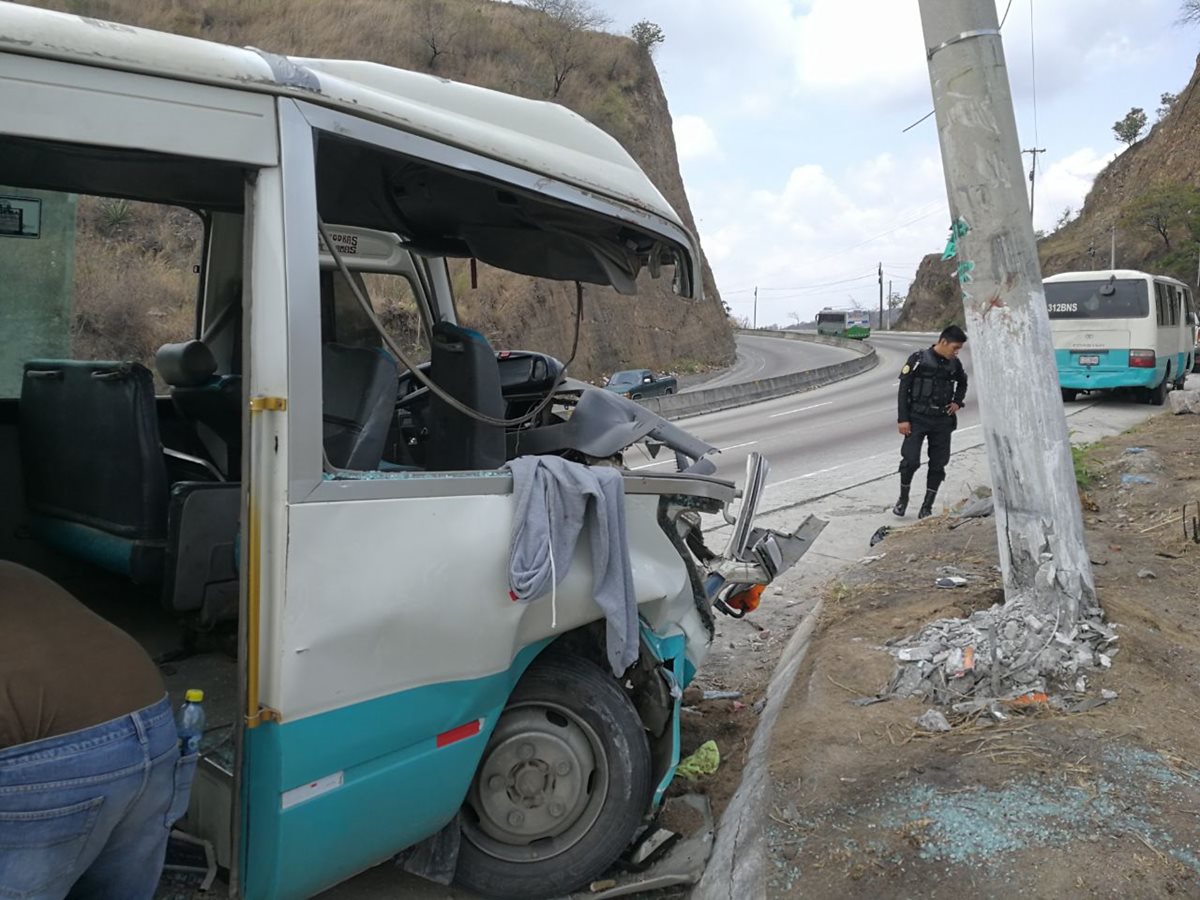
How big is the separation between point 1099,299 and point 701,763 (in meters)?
16.9

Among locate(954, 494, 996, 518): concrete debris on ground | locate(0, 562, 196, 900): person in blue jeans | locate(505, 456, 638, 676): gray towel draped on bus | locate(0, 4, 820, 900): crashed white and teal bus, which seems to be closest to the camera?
locate(0, 562, 196, 900): person in blue jeans

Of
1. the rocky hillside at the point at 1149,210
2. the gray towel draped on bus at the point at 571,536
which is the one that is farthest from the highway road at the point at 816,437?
the rocky hillside at the point at 1149,210

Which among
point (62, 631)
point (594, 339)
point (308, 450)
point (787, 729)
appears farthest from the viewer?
point (594, 339)

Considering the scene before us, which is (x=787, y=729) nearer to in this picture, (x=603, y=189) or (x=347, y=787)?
(x=347, y=787)

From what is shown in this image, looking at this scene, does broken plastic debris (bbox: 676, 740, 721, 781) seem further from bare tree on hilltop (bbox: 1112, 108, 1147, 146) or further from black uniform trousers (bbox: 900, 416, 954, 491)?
bare tree on hilltop (bbox: 1112, 108, 1147, 146)

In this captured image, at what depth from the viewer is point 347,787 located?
2463 mm

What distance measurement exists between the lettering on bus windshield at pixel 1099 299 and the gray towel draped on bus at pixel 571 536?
16.5m

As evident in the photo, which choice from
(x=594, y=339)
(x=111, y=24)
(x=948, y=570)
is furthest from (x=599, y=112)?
(x=111, y=24)

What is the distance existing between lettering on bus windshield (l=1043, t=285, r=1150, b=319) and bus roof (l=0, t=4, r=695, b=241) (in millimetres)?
16084

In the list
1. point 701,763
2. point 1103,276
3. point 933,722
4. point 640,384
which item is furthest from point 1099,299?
point 701,763

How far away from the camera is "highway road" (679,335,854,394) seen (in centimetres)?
4155

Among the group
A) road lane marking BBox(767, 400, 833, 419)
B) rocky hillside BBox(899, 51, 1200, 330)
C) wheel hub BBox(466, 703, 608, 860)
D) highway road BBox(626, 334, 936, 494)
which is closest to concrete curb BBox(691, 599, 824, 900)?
wheel hub BBox(466, 703, 608, 860)

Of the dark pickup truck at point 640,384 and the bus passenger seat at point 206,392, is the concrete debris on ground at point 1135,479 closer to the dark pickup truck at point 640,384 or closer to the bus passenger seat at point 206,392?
the bus passenger seat at point 206,392

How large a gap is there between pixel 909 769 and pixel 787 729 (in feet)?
2.00
